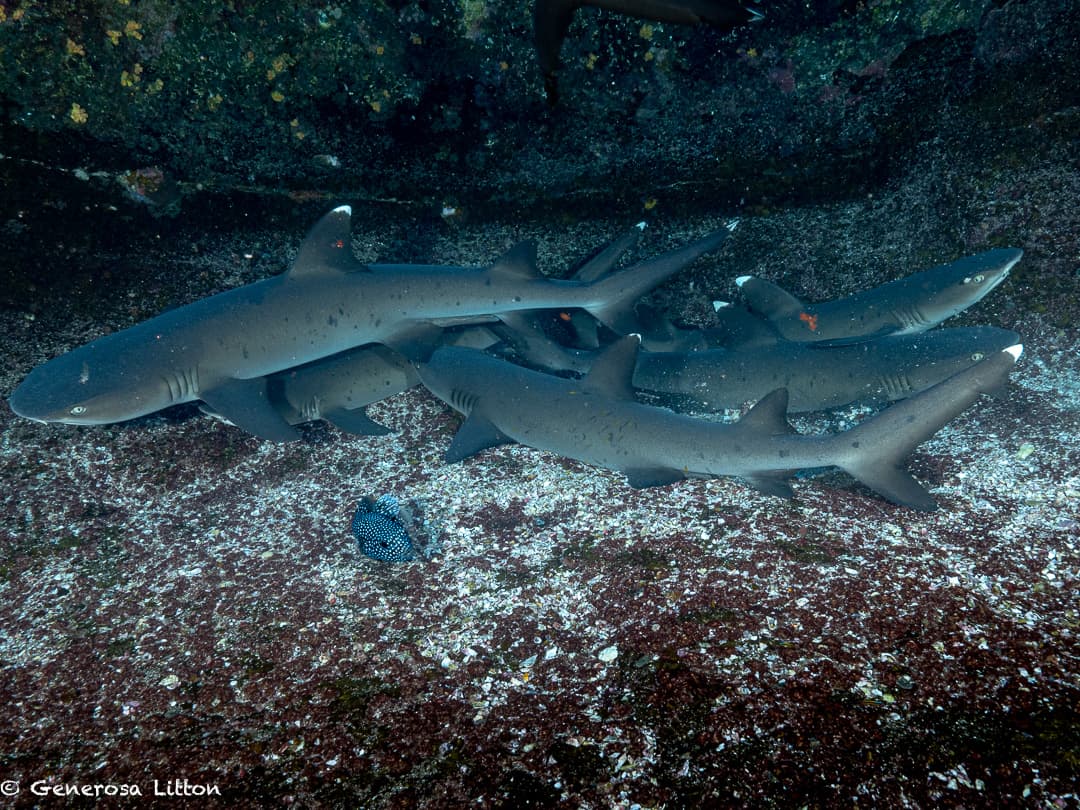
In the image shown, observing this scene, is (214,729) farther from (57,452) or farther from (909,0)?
(909,0)

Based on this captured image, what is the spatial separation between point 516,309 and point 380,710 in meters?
3.45

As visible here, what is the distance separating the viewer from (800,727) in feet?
5.63

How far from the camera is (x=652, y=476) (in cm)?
362

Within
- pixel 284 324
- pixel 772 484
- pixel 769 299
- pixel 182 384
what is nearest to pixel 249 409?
pixel 182 384

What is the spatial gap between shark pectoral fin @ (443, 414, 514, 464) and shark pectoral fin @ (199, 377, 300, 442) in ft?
3.86

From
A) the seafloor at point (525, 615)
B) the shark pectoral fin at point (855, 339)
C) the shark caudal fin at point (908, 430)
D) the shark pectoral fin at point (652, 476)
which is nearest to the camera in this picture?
the seafloor at point (525, 615)

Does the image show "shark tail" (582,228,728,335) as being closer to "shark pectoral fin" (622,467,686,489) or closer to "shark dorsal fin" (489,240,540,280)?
"shark dorsal fin" (489,240,540,280)

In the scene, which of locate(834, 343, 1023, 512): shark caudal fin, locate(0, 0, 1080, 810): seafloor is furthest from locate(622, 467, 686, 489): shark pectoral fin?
locate(834, 343, 1023, 512): shark caudal fin

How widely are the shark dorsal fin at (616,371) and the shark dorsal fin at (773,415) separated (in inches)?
37.7

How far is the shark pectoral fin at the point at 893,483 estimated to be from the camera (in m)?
3.00

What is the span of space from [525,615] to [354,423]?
2755 millimetres

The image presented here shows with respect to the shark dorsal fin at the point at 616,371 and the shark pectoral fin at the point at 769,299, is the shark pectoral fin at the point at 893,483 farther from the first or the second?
the shark pectoral fin at the point at 769,299

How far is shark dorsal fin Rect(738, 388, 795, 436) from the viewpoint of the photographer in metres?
3.44

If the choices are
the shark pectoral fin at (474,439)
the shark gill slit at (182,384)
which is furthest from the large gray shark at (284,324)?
the shark pectoral fin at (474,439)
